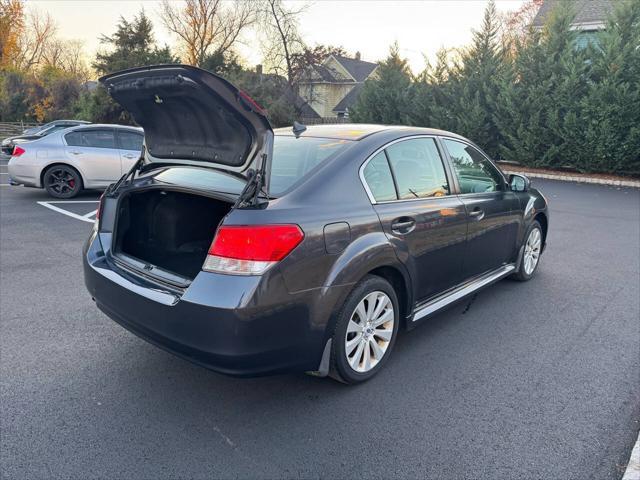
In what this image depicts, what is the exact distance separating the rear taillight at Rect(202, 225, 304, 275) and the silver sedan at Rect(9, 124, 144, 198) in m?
8.11

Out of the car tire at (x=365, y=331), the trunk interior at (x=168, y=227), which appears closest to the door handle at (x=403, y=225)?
the car tire at (x=365, y=331)

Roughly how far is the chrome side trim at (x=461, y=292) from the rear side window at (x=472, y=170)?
0.78m

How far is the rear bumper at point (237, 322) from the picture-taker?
246 centimetres

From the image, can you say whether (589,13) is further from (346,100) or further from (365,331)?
(365,331)

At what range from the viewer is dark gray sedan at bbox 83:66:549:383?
8.30ft

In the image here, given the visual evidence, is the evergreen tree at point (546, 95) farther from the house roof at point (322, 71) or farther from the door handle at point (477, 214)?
the house roof at point (322, 71)

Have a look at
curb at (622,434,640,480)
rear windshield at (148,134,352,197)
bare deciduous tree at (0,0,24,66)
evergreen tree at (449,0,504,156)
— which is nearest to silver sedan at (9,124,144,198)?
rear windshield at (148,134,352,197)

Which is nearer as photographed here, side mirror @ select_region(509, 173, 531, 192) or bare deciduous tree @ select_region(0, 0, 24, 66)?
side mirror @ select_region(509, 173, 531, 192)

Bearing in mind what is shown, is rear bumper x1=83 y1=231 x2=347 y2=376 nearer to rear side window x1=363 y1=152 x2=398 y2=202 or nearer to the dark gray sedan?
the dark gray sedan

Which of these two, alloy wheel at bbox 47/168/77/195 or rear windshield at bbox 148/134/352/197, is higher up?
rear windshield at bbox 148/134/352/197

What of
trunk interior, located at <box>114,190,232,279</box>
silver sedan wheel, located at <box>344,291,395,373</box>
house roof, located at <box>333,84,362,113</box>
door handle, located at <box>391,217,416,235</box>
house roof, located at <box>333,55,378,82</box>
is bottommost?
silver sedan wheel, located at <box>344,291,395,373</box>

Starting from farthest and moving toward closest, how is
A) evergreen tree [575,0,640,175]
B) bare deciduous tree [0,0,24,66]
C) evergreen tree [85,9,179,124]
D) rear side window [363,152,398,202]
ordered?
1. bare deciduous tree [0,0,24,66]
2. evergreen tree [85,9,179,124]
3. evergreen tree [575,0,640,175]
4. rear side window [363,152,398,202]

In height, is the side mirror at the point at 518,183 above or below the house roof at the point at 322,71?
below

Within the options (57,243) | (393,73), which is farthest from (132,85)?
(393,73)
